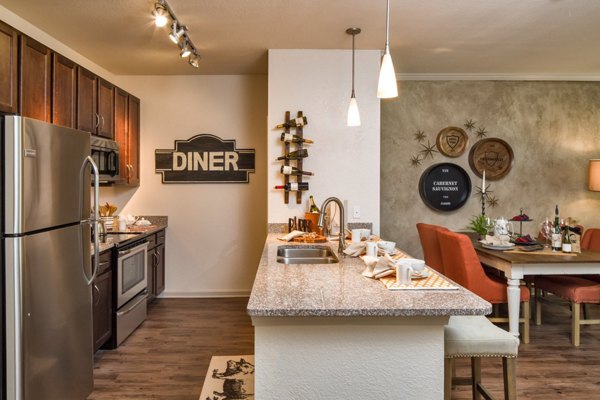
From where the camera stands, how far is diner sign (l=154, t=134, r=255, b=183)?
4.86m

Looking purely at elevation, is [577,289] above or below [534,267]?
below

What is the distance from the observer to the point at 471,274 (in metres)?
3.46

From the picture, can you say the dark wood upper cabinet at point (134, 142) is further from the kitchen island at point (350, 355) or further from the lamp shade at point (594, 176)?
the lamp shade at point (594, 176)

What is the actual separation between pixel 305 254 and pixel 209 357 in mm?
1077

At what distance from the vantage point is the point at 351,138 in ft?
12.9

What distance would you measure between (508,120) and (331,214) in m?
2.44

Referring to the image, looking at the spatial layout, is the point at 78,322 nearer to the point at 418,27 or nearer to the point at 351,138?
the point at 351,138

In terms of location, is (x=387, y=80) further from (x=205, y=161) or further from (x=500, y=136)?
(x=500, y=136)

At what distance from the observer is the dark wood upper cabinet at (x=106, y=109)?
148 inches

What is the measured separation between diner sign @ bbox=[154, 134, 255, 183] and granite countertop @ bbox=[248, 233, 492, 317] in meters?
2.92

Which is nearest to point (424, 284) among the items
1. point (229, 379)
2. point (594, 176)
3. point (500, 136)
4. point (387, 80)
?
point (387, 80)

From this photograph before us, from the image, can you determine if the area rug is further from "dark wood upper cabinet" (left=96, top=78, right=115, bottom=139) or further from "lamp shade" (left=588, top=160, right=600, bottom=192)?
"lamp shade" (left=588, top=160, right=600, bottom=192)

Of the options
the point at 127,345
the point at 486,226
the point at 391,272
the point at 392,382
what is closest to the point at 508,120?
the point at 486,226

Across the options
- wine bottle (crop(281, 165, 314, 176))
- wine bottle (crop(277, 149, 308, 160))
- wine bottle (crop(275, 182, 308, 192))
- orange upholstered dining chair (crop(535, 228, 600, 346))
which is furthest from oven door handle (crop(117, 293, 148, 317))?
orange upholstered dining chair (crop(535, 228, 600, 346))
